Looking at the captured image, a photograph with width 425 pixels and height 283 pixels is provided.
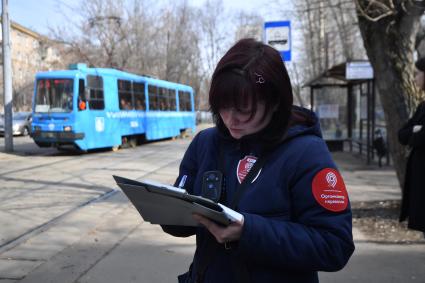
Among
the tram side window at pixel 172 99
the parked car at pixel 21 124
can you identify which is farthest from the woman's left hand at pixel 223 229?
the parked car at pixel 21 124

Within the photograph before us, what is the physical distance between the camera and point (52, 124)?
54.4ft

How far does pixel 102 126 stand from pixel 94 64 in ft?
51.1

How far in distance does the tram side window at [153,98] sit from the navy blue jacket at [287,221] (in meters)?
22.0

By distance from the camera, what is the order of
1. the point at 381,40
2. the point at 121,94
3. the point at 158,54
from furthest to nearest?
the point at 158,54 → the point at 121,94 → the point at 381,40

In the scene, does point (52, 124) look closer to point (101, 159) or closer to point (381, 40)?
point (101, 159)

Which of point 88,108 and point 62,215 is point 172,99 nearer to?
point 88,108

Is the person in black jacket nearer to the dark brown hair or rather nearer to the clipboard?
the dark brown hair

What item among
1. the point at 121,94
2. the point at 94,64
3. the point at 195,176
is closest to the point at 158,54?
the point at 94,64

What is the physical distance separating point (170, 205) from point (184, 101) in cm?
2816

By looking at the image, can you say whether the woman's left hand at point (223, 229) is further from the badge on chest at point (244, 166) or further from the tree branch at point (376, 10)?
the tree branch at point (376, 10)

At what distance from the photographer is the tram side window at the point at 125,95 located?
1988 centimetres

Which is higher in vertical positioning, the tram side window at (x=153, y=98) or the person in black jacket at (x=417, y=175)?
the tram side window at (x=153, y=98)

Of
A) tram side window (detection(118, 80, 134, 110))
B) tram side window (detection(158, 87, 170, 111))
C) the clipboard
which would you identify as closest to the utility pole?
tram side window (detection(118, 80, 134, 110))

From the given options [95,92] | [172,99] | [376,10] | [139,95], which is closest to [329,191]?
[376,10]
